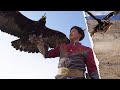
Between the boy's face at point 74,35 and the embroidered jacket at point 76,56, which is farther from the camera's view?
the boy's face at point 74,35

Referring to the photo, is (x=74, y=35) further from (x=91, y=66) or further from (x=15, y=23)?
(x=15, y=23)

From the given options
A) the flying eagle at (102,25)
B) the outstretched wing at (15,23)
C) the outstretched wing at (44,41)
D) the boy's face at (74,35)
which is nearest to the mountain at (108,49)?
the flying eagle at (102,25)

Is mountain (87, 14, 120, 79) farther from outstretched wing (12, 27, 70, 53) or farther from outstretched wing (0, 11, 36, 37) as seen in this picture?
outstretched wing (0, 11, 36, 37)

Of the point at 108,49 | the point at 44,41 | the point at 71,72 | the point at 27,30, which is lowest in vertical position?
the point at 71,72

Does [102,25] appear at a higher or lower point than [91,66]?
higher

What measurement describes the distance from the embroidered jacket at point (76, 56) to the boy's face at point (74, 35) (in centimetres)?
9

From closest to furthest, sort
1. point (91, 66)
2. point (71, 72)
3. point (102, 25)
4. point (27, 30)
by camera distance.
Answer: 1. point (71, 72)
2. point (91, 66)
3. point (27, 30)
4. point (102, 25)

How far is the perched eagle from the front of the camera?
652 centimetres

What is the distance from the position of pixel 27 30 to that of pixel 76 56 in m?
0.88

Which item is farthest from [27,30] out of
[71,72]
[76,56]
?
[71,72]

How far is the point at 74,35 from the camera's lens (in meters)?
6.58

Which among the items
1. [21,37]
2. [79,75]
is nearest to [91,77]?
[79,75]

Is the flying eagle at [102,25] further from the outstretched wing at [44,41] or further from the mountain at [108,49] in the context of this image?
the outstretched wing at [44,41]

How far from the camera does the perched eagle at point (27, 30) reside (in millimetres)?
6523
